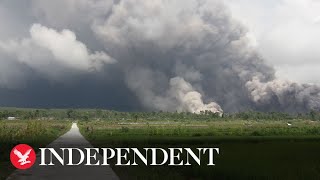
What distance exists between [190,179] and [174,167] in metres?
3.42

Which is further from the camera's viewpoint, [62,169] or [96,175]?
[62,169]

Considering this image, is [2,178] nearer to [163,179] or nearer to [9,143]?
[163,179]

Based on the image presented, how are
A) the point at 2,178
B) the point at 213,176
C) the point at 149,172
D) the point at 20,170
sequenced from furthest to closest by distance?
the point at 20,170
the point at 149,172
the point at 2,178
the point at 213,176

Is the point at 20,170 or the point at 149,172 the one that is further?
the point at 20,170

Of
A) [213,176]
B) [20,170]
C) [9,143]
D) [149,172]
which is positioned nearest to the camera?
[213,176]

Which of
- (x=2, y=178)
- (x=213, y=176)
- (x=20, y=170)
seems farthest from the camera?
(x=20, y=170)

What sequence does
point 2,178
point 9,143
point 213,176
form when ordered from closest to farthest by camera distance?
point 213,176 < point 2,178 < point 9,143

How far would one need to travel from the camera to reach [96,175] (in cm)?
1997

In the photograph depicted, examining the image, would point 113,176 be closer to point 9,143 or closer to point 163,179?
point 163,179

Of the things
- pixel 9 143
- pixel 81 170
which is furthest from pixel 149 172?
pixel 9 143

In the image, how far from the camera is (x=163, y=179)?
59.8 feet

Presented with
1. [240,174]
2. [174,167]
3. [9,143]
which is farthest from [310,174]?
[9,143]

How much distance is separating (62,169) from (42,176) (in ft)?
9.03

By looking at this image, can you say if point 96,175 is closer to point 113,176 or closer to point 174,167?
point 113,176
